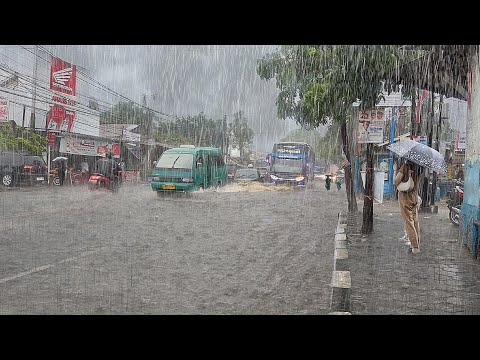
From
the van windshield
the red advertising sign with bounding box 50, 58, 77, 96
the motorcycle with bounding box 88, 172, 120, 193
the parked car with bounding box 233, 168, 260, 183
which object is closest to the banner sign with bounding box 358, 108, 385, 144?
the van windshield

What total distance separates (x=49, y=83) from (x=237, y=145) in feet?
103

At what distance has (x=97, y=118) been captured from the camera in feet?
98.8

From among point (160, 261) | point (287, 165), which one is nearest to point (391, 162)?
point (287, 165)

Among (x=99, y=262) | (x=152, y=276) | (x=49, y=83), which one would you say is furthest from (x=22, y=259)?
(x=49, y=83)

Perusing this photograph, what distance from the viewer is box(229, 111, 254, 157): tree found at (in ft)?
178

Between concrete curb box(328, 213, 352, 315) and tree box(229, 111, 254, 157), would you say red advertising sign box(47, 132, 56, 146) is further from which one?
tree box(229, 111, 254, 157)

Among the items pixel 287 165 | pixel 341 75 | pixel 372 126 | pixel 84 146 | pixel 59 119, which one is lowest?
pixel 287 165

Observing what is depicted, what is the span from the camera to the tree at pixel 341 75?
8016 mm

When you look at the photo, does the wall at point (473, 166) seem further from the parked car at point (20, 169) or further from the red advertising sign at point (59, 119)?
the red advertising sign at point (59, 119)

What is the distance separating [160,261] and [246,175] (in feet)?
82.0

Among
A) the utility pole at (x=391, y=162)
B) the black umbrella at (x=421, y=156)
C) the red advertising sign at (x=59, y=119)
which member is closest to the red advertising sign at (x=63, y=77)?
the red advertising sign at (x=59, y=119)

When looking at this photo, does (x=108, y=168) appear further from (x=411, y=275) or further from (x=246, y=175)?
(x=246, y=175)

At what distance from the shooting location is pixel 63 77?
2630 cm

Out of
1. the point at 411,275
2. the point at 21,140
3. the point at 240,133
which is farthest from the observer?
the point at 240,133
